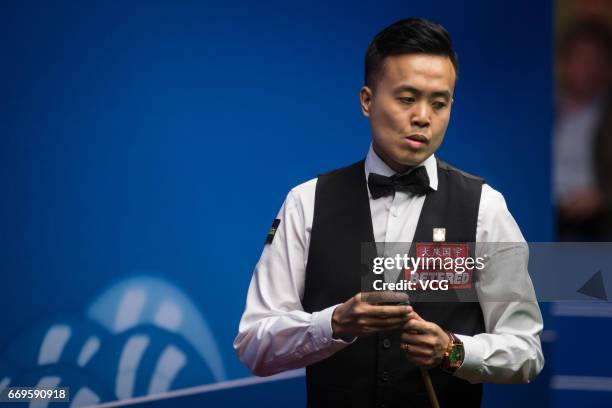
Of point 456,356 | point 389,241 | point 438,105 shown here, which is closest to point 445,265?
point 389,241

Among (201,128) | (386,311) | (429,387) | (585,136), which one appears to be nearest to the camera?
(386,311)

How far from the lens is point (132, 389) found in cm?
281

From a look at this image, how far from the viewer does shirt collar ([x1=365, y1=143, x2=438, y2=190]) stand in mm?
2191

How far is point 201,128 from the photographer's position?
9.66ft

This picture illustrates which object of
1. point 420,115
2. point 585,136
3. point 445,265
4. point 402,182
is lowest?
point 445,265

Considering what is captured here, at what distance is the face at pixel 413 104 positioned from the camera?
207 centimetres

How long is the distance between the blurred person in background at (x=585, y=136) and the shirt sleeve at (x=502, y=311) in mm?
1780

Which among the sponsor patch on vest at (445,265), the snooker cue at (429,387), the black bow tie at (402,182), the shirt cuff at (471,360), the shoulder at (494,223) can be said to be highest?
the black bow tie at (402,182)

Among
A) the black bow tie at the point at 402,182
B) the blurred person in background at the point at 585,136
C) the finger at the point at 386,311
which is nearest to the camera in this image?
the finger at the point at 386,311

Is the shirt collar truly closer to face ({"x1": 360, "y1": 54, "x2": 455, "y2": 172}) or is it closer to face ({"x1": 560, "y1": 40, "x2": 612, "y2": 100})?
face ({"x1": 360, "y1": 54, "x2": 455, "y2": 172})

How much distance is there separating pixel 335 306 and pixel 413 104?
479 mm

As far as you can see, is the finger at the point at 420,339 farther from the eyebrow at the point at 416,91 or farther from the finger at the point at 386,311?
the eyebrow at the point at 416,91

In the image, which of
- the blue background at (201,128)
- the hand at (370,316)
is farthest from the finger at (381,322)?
the blue background at (201,128)

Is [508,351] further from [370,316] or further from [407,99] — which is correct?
[407,99]
